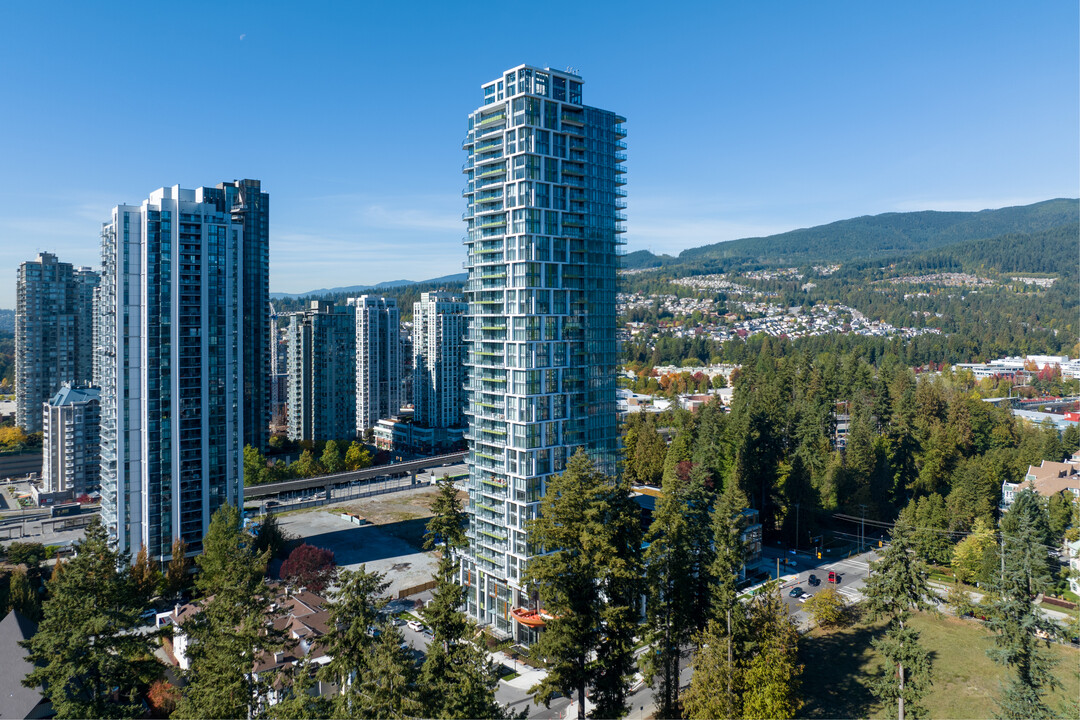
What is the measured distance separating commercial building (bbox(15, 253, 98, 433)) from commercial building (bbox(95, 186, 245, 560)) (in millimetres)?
55948

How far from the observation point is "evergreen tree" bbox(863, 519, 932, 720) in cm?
2459

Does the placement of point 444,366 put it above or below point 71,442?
above

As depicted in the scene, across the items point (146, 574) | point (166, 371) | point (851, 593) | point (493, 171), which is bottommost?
point (851, 593)

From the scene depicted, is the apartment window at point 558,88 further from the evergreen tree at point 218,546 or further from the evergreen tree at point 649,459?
the evergreen tree at point 649,459

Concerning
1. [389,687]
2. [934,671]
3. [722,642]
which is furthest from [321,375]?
[389,687]

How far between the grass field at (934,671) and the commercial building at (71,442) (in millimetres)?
73993

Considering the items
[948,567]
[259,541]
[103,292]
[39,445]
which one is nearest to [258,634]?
[259,541]

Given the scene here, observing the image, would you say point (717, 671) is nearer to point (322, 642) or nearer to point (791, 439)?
point (322, 642)

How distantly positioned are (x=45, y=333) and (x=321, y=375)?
3758 cm

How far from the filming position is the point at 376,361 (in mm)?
111312

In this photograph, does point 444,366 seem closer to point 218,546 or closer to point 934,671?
point 218,546

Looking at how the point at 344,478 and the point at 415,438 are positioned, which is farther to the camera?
the point at 415,438

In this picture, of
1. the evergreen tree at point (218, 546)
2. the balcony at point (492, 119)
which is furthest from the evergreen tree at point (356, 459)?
the balcony at point (492, 119)

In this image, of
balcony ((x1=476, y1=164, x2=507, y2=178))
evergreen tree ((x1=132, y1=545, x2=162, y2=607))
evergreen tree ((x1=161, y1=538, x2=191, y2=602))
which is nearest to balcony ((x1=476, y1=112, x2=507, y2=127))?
balcony ((x1=476, y1=164, x2=507, y2=178))
